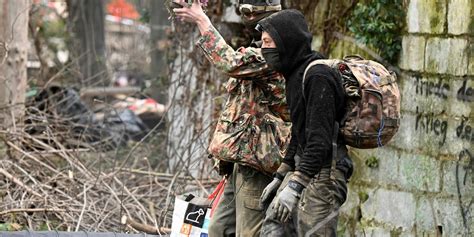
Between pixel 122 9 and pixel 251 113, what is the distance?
15.7 m

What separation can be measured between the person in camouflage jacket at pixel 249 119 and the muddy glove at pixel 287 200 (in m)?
0.64

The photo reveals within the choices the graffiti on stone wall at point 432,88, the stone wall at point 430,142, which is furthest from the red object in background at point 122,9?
the graffiti on stone wall at point 432,88

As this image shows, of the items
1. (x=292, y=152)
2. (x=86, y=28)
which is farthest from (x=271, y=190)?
(x=86, y=28)

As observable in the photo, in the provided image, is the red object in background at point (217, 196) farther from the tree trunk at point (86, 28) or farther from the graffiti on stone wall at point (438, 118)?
the tree trunk at point (86, 28)

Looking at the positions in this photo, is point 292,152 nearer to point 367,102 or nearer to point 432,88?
point 367,102

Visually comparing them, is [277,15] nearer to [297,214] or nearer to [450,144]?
[297,214]

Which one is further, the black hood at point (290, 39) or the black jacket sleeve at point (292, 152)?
the black jacket sleeve at point (292, 152)

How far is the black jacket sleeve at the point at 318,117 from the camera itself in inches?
202

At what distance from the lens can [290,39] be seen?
17.8 ft

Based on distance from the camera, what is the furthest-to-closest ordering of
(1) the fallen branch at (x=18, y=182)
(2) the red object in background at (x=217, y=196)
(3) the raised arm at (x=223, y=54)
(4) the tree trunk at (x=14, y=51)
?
1. (4) the tree trunk at (x=14, y=51)
2. (1) the fallen branch at (x=18, y=182)
3. (2) the red object in background at (x=217, y=196)
4. (3) the raised arm at (x=223, y=54)

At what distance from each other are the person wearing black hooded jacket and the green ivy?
7.01ft

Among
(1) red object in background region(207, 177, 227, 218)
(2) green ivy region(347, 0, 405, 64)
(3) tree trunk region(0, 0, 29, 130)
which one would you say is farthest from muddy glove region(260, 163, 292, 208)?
(3) tree trunk region(0, 0, 29, 130)

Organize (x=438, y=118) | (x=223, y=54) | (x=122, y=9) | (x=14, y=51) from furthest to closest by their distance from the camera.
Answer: (x=122, y=9) < (x=14, y=51) < (x=438, y=118) < (x=223, y=54)

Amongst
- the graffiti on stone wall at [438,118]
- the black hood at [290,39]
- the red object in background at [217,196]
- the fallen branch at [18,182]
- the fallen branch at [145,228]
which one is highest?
the black hood at [290,39]
